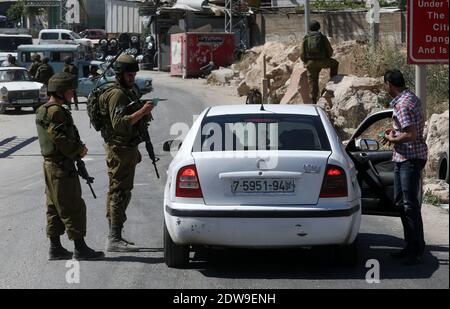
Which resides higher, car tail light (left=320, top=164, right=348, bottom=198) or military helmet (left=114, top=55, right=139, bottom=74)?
military helmet (left=114, top=55, right=139, bottom=74)

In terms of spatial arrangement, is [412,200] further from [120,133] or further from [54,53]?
[54,53]

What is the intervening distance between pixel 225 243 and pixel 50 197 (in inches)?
69.8

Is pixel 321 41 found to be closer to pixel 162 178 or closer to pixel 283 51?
pixel 162 178

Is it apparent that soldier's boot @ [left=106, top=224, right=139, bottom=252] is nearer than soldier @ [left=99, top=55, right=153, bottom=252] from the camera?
No

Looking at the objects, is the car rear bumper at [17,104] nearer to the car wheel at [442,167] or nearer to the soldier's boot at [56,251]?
the car wheel at [442,167]

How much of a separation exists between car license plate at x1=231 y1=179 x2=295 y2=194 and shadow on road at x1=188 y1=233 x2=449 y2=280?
0.77 m

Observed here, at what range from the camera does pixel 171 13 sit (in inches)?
1793

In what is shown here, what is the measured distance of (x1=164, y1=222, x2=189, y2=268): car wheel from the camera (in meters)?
7.30

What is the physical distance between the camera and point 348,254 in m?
7.29

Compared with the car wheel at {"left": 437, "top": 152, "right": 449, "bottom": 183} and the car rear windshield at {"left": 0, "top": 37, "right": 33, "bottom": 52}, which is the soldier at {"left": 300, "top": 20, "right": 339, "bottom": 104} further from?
the car rear windshield at {"left": 0, "top": 37, "right": 33, "bottom": 52}

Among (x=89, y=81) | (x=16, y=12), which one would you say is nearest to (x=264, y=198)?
(x=89, y=81)

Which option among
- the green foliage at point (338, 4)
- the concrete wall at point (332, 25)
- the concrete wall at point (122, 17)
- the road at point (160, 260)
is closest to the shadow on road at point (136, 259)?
the road at point (160, 260)

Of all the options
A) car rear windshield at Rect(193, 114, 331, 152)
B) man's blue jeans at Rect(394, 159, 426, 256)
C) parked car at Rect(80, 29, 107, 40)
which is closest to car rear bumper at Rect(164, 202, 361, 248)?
car rear windshield at Rect(193, 114, 331, 152)
